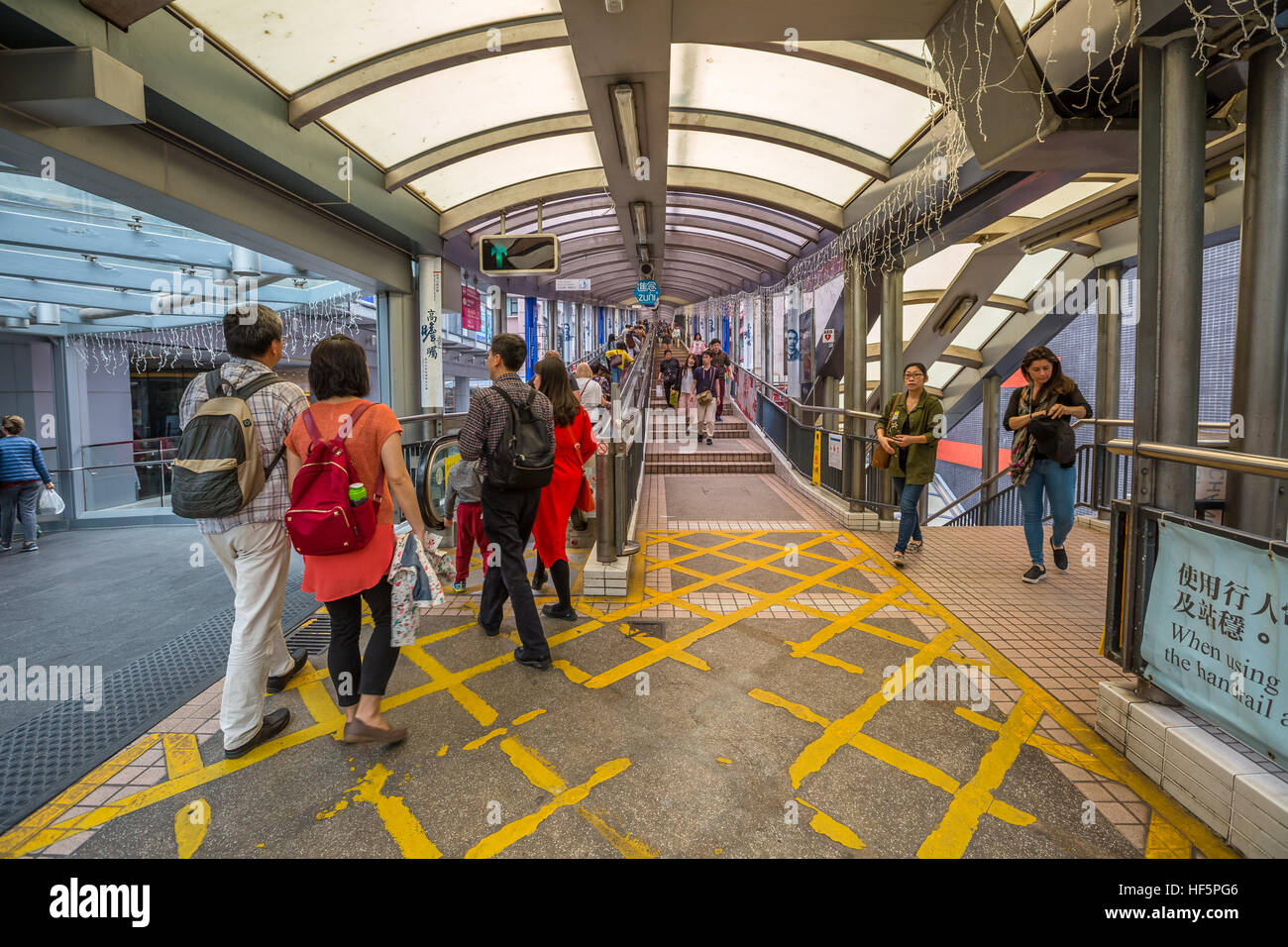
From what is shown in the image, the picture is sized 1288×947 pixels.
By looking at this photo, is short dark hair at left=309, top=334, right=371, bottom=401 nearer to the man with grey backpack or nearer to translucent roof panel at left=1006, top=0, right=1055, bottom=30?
the man with grey backpack

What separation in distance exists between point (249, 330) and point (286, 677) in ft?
5.58

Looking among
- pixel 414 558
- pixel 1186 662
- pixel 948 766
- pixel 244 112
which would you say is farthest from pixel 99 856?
pixel 244 112

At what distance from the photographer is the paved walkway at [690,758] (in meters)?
2.00

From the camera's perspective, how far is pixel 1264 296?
240cm

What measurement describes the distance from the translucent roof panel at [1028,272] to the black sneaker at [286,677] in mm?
9025

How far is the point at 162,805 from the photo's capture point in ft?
7.10

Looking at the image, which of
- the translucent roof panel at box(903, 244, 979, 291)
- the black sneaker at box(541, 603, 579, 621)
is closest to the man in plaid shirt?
the black sneaker at box(541, 603, 579, 621)

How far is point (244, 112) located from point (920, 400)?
5041mm

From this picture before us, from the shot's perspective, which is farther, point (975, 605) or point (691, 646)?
point (975, 605)
